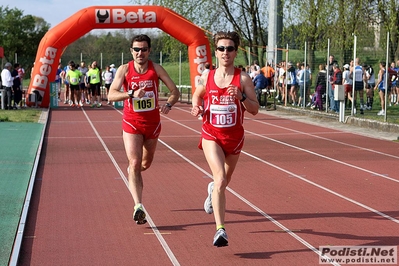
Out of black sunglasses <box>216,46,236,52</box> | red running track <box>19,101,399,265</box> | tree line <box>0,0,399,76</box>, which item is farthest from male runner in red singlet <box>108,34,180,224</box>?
tree line <box>0,0,399,76</box>

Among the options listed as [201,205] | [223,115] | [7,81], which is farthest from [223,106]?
[7,81]

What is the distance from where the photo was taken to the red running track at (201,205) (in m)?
7.36

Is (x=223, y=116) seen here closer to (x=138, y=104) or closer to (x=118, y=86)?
(x=138, y=104)

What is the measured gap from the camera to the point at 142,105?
866cm

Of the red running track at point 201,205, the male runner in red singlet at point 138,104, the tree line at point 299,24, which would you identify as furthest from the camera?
the tree line at point 299,24

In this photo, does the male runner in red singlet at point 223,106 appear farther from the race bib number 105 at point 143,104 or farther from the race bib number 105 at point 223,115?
the race bib number 105 at point 143,104

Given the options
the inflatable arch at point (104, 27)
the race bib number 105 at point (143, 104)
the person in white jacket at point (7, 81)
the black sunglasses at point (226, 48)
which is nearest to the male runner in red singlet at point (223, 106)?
the black sunglasses at point (226, 48)

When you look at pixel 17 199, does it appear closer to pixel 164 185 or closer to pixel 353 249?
pixel 164 185

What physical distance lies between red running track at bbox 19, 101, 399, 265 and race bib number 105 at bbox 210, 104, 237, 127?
1.19m

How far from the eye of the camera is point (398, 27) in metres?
27.3

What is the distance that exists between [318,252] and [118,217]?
8.80 feet

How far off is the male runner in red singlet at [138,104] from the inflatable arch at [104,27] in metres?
21.5

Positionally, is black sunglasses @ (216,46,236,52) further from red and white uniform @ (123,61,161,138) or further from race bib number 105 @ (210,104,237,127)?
red and white uniform @ (123,61,161,138)

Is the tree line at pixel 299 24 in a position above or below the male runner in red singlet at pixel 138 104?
above
